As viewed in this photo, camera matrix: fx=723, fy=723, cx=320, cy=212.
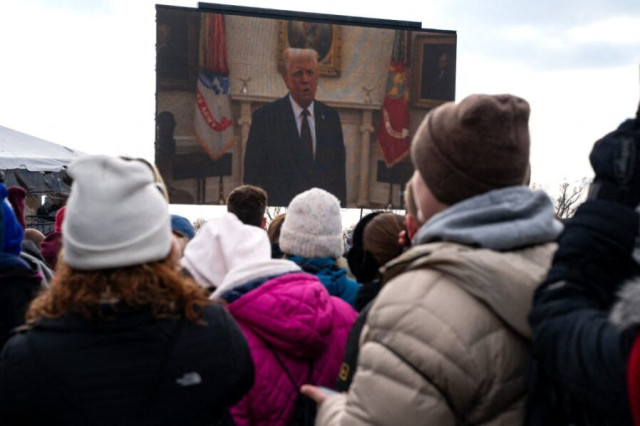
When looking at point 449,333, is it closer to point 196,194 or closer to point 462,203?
point 462,203

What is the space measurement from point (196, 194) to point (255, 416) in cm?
1597

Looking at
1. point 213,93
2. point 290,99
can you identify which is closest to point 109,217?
point 213,93

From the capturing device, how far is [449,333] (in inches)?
57.5

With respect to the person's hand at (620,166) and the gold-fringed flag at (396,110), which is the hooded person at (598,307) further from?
the gold-fringed flag at (396,110)

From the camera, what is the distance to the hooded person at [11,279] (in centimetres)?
244

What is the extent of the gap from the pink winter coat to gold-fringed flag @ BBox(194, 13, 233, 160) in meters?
16.1

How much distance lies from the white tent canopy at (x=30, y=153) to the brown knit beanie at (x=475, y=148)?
9.86 metres

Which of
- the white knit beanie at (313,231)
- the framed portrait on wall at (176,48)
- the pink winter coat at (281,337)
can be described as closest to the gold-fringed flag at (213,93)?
the framed portrait on wall at (176,48)

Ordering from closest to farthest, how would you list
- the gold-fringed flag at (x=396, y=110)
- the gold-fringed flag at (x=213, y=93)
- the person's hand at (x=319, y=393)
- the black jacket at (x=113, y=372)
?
the black jacket at (x=113, y=372) → the person's hand at (x=319, y=393) → the gold-fringed flag at (x=213, y=93) → the gold-fringed flag at (x=396, y=110)

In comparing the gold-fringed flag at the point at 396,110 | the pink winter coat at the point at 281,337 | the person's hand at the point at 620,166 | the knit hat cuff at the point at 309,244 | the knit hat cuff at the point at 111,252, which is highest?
the gold-fringed flag at the point at 396,110

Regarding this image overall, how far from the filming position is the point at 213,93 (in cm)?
1862

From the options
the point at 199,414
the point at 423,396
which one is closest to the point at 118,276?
the point at 199,414

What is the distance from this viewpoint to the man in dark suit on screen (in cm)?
1839

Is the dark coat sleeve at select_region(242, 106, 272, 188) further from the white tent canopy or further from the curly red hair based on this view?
the curly red hair
